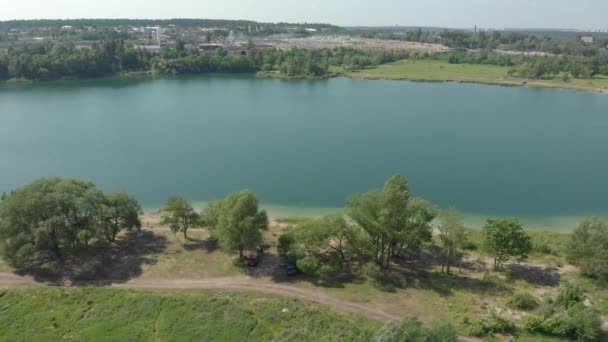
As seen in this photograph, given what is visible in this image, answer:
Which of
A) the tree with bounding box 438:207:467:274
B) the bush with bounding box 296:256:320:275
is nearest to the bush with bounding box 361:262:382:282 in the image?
the bush with bounding box 296:256:320:275

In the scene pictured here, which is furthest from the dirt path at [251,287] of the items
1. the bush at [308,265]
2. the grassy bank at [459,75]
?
the grassy bank at [459,75]

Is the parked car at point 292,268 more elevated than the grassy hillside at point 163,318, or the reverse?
the parked car at point 292,268

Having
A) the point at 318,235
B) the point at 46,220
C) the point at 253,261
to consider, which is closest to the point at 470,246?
the point at 318,235

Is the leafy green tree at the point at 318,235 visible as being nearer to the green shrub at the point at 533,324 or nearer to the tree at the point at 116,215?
the green shrub at the point at 533,324

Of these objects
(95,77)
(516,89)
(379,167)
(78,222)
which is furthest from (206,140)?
(516,89)

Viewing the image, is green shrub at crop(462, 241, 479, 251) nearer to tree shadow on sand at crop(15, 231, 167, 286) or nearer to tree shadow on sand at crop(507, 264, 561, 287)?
tree shadow on sand at crop(507, 264, 561, 287)
